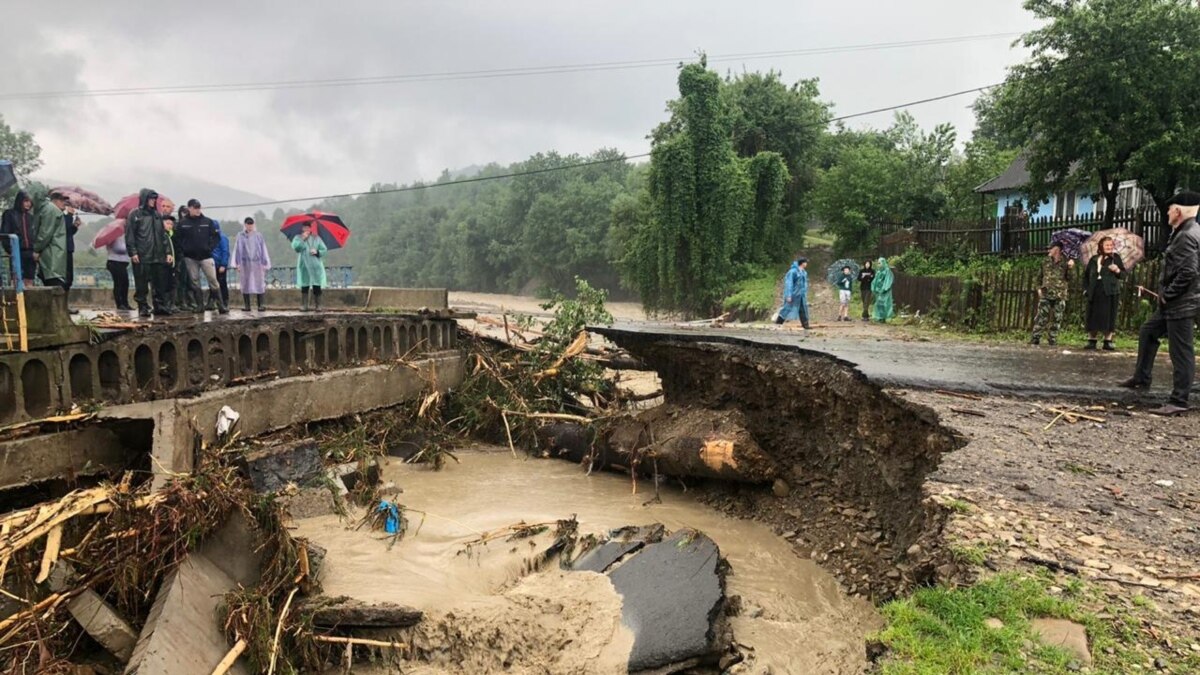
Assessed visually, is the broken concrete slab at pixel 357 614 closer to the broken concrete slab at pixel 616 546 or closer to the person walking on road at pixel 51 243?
the broken concrete slab at pixel 616 546

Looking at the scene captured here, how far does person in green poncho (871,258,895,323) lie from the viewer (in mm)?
18203

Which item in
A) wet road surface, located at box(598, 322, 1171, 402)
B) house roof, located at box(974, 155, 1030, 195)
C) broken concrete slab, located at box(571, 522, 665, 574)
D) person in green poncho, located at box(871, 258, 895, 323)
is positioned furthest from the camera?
house roof, located at box(974, 155, 1030, 195)

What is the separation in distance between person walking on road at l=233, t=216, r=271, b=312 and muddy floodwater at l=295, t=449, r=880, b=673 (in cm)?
548

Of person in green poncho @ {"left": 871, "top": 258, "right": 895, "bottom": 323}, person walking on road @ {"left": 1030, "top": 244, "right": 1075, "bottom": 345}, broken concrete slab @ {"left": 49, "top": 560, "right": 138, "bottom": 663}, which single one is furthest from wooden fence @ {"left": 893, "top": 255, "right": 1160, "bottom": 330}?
broken concrete slab @ {"left": 49, "top": 560, "right": 138, "bottom": 663}

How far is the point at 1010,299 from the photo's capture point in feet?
45.0

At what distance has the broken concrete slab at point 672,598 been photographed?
4617mm

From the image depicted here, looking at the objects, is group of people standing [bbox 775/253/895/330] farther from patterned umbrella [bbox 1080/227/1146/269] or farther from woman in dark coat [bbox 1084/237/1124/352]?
Answer: woman in dark coat [bbox 1084/237/1124/352]

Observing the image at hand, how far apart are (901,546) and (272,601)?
15.2 feet

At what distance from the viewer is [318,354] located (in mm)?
10180

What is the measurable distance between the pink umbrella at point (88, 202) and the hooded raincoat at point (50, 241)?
299 centimetres

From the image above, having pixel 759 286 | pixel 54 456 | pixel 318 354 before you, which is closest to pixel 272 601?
pixel 54 456

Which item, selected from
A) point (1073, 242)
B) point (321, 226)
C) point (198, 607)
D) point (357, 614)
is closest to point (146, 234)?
point (321, 226)

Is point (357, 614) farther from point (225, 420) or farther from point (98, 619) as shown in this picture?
point (225, 420)

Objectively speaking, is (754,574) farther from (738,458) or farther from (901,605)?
(901,605)
